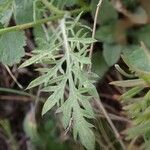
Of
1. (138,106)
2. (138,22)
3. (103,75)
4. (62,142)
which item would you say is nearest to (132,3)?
(138,22)

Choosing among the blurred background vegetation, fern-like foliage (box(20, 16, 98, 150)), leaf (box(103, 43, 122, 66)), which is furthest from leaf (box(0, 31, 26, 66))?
leaf (box(103, 43, 122, 66))

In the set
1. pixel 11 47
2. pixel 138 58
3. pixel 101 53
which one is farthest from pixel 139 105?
pixel 11 47

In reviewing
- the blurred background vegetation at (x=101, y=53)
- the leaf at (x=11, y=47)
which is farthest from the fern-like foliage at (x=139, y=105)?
the leaf at (x=11, y=47)

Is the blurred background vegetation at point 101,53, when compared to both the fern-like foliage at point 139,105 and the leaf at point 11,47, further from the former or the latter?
the fern-like foliage at point 139,105

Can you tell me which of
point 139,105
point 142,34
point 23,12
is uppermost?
point 23,12

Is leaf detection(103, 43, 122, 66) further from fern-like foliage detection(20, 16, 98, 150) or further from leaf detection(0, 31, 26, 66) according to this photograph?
leaf detection(0, 31, 26, 66)

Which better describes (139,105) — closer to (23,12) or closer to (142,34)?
(142,34)
